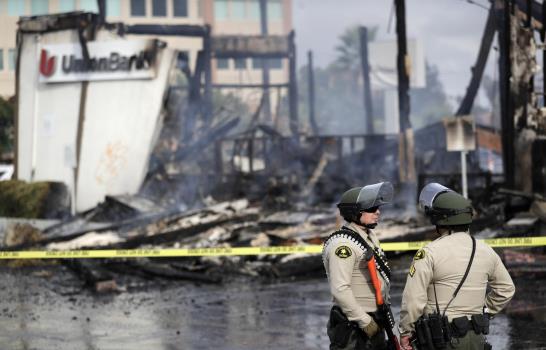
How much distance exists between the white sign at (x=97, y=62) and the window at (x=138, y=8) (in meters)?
8.02

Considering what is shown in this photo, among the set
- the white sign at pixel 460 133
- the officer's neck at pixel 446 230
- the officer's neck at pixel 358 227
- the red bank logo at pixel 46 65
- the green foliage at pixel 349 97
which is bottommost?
the green foliage at pixel 349 97

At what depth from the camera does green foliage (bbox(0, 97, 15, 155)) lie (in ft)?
90.2

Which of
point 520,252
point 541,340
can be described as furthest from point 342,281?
point 520,252

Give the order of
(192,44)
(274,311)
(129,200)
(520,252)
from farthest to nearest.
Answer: (192,44) < (129,200) < (520,252) < (274,311)

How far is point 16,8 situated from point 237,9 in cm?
1649

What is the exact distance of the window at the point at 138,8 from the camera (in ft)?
115

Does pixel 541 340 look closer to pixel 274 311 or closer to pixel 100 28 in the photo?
pixel 274 311

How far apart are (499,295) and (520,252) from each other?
412 inches

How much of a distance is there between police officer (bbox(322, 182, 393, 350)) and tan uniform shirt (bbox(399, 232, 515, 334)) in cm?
32

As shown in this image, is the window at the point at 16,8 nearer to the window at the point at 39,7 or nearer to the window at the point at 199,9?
the window at the point at 39,7

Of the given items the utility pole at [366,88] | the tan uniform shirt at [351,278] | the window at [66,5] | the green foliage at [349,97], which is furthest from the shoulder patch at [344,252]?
the green foliage at [349,97]

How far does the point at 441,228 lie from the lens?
18.2 feet

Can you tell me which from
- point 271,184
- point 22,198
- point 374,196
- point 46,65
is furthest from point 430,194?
point 46,65

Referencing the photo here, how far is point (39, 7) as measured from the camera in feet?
102
